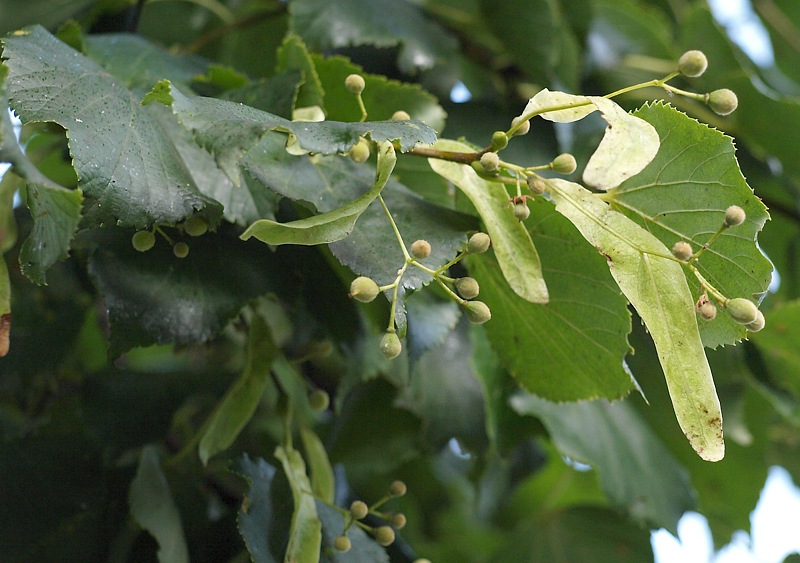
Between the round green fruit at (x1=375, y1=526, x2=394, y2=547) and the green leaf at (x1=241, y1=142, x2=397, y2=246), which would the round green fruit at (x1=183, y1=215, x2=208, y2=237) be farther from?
the round green fruit at (x1=375, y1=526, x2=394, y2=547)

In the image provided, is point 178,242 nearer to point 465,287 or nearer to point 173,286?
point 173,286

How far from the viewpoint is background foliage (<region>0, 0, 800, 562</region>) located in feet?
1.32

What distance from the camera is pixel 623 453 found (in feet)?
2.39

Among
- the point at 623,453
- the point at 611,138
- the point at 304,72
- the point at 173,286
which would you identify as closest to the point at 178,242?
the point at 173,286

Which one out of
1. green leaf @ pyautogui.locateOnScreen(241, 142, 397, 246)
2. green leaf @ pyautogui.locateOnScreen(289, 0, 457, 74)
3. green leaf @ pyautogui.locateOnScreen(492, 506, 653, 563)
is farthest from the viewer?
green leaf @ pyautogui.locateOnScreen(492, 506, 653, 563)

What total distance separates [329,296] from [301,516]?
16 cm

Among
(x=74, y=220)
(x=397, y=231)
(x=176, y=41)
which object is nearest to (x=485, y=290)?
(x=397, y=231)

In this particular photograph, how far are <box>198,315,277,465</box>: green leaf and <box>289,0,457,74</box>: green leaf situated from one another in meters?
0.25

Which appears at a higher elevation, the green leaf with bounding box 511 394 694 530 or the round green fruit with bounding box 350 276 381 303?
the round green fruit with bounding box 350 276 381 303

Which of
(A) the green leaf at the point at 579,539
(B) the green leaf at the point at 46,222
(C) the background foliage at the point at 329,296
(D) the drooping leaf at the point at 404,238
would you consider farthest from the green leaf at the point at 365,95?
(A) the green leaf at the point at 579,539

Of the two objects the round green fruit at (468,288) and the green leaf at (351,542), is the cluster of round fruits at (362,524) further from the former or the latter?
the round green fruit at (468,288)

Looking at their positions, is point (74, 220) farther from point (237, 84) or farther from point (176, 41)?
point (176, 41)

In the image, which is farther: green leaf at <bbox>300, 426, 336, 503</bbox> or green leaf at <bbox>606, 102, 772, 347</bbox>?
green leaf at <bbox>300, 426, 336, 503</bbox>

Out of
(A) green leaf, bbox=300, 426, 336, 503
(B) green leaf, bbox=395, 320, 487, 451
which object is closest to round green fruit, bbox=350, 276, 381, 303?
(A) green leaf, bbox=300, 426, 336, 503
